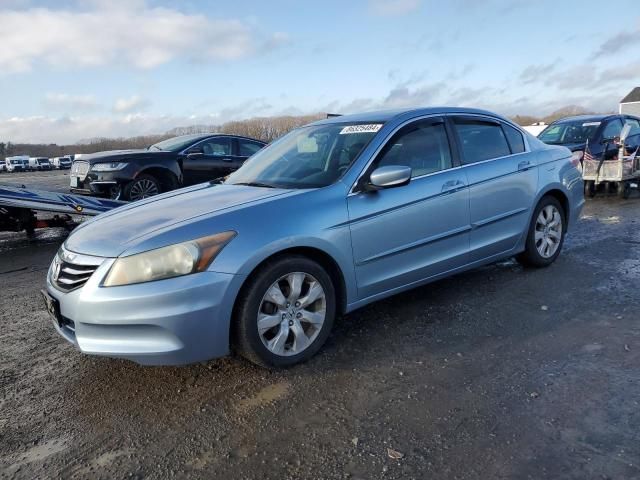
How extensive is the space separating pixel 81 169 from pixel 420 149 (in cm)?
705

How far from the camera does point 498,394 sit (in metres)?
2.97

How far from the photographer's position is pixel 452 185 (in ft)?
13.8

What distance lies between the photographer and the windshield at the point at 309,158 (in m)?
3.86

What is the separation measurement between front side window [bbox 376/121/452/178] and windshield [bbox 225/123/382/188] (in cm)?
19

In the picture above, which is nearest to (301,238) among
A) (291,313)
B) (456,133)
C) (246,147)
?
(291,313)

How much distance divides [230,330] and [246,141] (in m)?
8.13

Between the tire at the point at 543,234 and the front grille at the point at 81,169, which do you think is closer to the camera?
the tire at the point at 543,234

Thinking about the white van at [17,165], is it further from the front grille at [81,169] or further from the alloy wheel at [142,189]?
the alloy wheel at [142,189]

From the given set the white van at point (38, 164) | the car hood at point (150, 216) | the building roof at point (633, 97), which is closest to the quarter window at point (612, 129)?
the car hood at point (150, 216)

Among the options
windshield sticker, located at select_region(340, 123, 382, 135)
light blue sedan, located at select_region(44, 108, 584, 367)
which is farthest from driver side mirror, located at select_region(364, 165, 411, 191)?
windshield sticker, located at select_region(340, 123, 382, 135)

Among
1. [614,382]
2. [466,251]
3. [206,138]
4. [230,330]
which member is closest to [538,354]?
[614,382]

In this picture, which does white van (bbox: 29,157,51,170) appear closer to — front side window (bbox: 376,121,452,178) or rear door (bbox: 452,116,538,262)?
rear door (bbox: 452,116,538,262)

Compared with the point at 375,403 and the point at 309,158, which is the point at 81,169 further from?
the point at 375,403

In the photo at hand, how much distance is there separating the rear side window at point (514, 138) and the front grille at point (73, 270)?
12.5 ft
